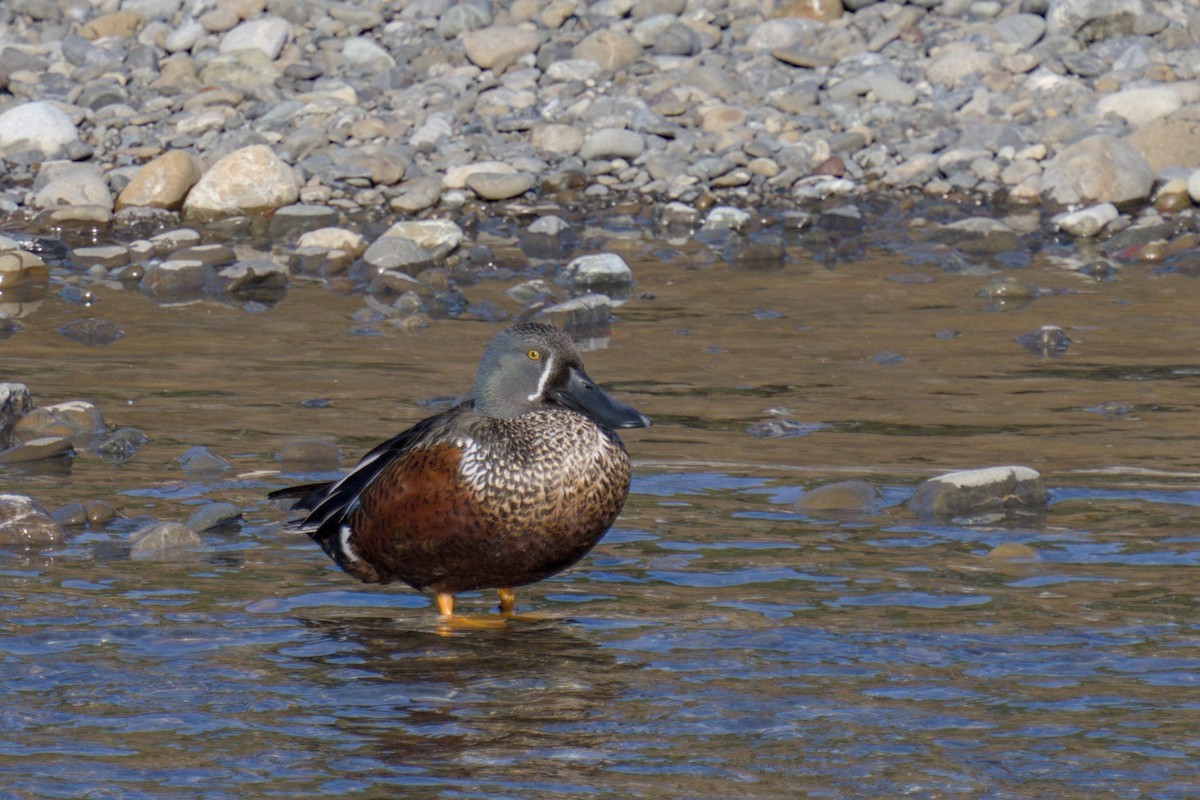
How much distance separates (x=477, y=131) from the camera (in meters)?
14.5

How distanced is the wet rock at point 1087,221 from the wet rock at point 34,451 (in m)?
7.51

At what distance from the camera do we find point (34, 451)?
294 inches

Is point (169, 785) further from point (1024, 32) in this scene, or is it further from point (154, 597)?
point (1024, 32)

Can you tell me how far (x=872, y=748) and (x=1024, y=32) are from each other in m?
12.1

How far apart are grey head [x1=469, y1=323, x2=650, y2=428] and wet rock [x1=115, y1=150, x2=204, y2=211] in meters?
8.27

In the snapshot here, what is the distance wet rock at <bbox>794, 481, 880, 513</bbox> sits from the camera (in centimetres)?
668

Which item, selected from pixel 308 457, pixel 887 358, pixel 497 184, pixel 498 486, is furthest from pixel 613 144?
pixel 498 486

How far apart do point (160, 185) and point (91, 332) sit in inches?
136

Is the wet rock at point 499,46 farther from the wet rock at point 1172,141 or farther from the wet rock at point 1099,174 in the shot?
the wet rock at point 1172,141

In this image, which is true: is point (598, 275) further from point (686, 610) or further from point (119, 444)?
point (686, 610)

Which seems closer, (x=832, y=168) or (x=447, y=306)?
(x=447, y=306)

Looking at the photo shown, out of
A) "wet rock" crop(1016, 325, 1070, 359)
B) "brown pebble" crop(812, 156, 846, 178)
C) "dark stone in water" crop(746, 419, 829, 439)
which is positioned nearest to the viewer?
"dark stone in water" crop(746, 419, 829, 439)

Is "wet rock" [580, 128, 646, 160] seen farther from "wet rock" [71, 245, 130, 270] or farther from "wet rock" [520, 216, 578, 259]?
"wet rock" [71, 245, 130, 270]

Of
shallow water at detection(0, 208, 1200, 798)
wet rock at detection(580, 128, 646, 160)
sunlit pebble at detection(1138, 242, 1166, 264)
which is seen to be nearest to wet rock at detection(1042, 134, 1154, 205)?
sunlit pebble at detection(1138, 242, 1166, 264)
